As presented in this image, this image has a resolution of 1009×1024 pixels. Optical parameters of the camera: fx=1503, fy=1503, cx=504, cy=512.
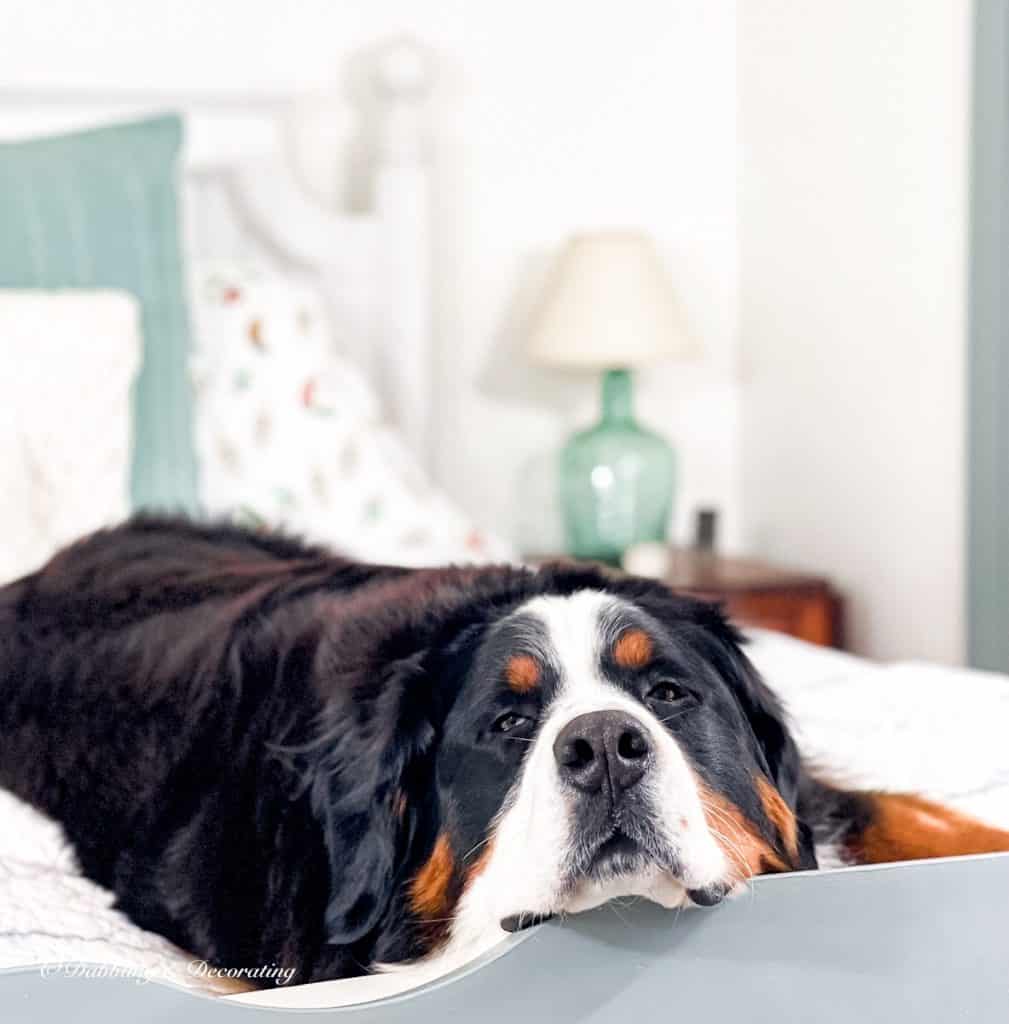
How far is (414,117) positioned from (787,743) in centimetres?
237

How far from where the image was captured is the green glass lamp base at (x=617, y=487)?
321 centimetres

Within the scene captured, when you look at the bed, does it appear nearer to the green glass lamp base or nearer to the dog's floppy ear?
the dog's floppy ear

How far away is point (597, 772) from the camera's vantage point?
3.11 feet

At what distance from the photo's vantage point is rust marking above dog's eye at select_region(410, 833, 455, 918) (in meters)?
1.06

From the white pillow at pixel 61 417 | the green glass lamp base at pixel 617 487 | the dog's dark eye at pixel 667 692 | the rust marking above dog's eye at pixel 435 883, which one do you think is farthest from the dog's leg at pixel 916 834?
the green glass lamp base at pixel 617 487

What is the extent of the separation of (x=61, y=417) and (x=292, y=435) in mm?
526

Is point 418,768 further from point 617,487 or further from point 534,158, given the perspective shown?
point 534,158

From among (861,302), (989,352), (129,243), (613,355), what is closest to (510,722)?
(129,243)

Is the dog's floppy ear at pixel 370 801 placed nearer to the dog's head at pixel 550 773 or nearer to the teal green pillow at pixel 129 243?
the dog's head at pixel 550 773

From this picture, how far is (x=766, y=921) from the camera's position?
100 cm

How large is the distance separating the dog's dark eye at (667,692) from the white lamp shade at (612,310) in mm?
2120

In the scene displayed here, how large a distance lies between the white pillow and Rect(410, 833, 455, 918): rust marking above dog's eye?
1071mm

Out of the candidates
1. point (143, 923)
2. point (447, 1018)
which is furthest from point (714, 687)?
point (143, 923)

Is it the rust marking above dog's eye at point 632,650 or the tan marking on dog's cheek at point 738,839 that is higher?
the rust marking above dog's eye at point 632,650
